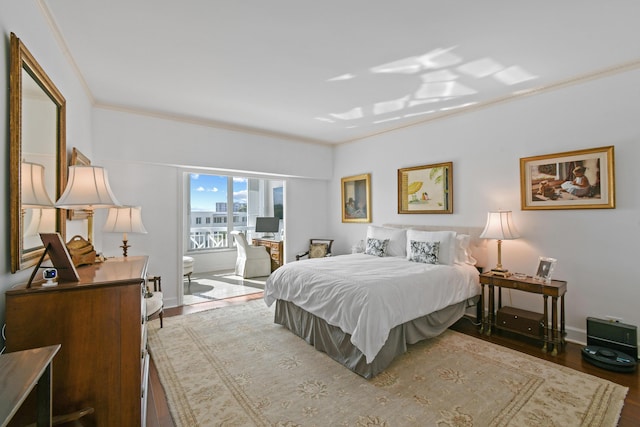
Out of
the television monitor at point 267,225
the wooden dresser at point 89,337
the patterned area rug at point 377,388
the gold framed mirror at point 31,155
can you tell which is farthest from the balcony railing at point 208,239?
the wooden dresser at point 89,337

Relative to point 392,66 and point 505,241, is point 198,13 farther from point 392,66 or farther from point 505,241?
point 505,241

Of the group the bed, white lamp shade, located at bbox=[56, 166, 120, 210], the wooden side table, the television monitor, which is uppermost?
white lamp shade, located at bbox=[56, 166, 120, 210]

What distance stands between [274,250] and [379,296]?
417 cm

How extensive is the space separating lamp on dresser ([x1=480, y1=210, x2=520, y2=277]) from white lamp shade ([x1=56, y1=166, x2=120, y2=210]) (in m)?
3.69

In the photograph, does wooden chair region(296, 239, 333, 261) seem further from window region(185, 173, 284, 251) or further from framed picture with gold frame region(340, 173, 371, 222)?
window region(185, 173, 284, 251)

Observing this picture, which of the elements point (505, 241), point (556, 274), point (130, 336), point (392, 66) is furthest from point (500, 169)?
point (130, 336)

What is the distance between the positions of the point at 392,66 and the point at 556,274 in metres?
2.90

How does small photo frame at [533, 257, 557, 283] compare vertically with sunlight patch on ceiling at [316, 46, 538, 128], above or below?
below

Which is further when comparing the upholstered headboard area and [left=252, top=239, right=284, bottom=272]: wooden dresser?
[left=252, top=239, right=284, bottom=272]: wooden dresser

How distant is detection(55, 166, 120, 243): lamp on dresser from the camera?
1.74 m

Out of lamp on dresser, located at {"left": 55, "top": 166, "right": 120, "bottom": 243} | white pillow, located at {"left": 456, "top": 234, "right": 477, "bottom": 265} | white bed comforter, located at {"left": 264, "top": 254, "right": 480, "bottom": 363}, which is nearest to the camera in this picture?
lamp on dresser, located at {"left": 55, "top": 166, "right": 120, "bottom": 243}

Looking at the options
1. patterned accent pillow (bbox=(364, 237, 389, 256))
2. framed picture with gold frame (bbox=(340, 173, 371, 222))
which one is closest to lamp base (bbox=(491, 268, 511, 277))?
patterned accent pillow (bbox=(364, 237, 389, 256))

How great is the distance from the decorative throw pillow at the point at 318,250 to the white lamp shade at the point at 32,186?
434cm

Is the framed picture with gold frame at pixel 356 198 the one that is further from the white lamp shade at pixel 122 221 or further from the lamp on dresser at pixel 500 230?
the white lamp shade at pixel 122 221
